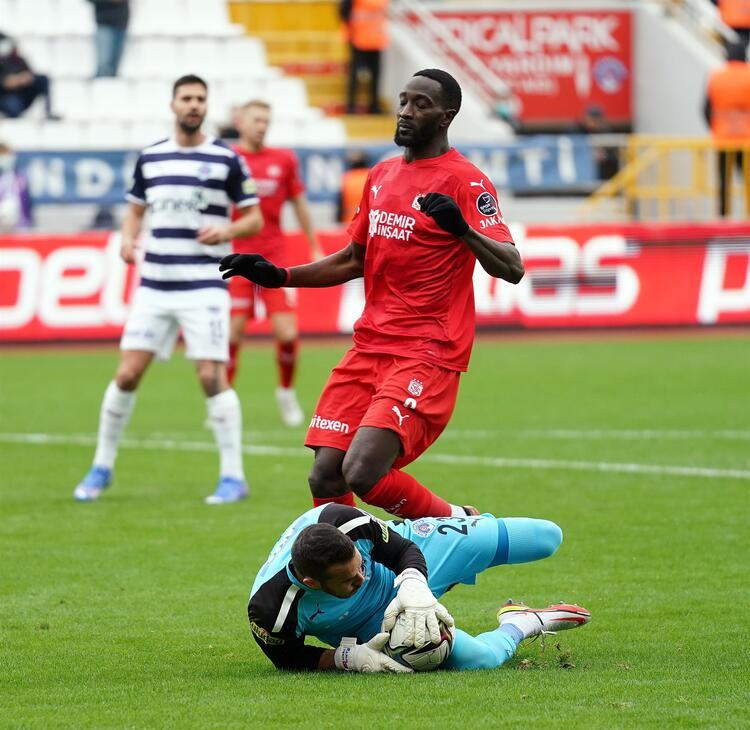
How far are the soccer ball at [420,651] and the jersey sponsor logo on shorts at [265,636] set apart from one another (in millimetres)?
379

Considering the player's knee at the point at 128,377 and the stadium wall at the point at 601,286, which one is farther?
the stadium wall at the point at 601,286

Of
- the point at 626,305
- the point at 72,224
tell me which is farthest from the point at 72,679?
the point at 72,224

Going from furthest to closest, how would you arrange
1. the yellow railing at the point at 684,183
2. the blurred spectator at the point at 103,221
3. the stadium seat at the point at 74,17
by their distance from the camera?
the stadium seat at the point at 74,17
the yellow railing at the point at 684,183
the blurred spectator at the point at 103,221

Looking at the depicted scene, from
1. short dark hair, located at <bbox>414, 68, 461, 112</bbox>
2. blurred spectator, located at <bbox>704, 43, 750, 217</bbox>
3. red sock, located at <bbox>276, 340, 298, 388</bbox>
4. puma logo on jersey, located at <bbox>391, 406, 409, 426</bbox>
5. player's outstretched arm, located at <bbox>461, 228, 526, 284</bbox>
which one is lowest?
red sock, located at <bbox>276, 340, 298, 388</bbox>

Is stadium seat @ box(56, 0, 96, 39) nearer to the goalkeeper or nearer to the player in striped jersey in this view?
the player in striped jersey

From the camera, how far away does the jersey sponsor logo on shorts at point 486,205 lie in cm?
633

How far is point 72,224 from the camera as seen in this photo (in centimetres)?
2238

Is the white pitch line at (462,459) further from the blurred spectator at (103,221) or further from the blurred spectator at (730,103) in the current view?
the blurred spectator at (730,103)

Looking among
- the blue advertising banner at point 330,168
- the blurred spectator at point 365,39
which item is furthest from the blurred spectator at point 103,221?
the blurred spectator at point 365,39

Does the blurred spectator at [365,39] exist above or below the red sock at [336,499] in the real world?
above

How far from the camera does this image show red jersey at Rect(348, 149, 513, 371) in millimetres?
6383

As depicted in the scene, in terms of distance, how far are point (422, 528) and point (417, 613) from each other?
704 mm

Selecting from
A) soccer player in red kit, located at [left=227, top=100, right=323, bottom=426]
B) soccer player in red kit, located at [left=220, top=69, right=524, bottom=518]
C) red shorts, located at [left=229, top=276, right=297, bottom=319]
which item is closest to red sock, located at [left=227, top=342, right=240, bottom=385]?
soccer player in red kit, located at [left=227, top=100, right=323, bottom=426]

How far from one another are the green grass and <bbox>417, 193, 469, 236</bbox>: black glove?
164 centimetres
